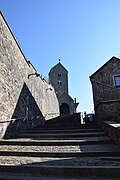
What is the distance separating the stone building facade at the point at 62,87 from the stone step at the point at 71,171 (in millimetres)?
26094

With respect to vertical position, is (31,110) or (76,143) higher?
(31,110)

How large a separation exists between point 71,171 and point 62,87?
28926mm

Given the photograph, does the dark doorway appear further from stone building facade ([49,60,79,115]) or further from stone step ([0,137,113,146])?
stone step ([0,137,113,146])

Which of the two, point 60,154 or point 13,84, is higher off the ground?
point 13,84

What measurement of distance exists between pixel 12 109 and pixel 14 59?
264 centimetres

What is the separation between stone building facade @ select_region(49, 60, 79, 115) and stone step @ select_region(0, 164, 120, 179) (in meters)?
26.1

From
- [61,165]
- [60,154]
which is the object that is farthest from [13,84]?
[61,165]

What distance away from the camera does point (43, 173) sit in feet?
11.1

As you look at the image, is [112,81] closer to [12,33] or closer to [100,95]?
[100,95]

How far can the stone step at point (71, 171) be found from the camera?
315 centimetres

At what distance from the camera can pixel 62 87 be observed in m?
32.1

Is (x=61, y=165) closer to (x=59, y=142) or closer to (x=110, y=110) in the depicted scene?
(x=59, y=142)

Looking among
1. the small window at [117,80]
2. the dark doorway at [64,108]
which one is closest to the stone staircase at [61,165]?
the small window at [117,80]

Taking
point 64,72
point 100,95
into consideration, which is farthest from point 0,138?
point 64,72
